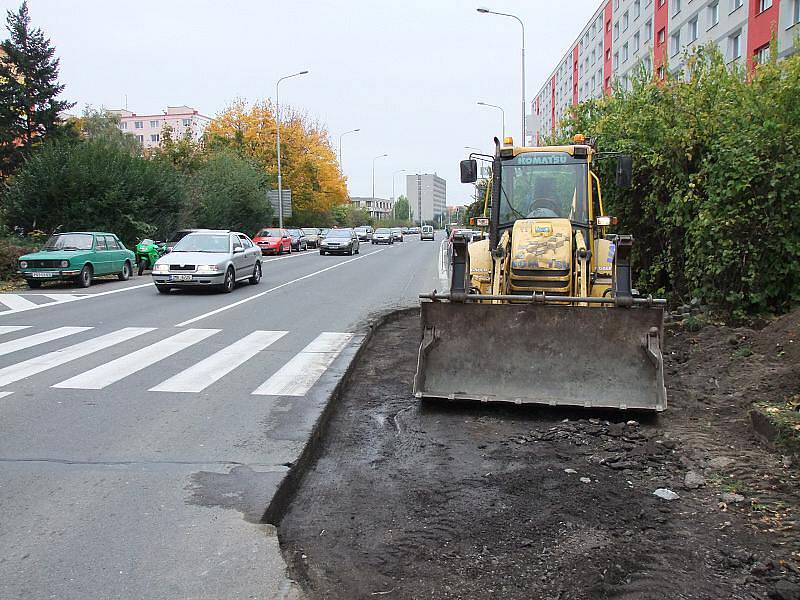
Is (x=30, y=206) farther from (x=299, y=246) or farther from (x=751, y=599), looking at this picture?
(x=751, y=599)

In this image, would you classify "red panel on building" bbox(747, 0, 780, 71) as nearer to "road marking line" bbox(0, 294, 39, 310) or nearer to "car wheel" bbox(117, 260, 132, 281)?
"car wheel" bbox(117, 260, 132, 281)

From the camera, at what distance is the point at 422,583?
3689mm

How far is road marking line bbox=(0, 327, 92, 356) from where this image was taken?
1030 cm

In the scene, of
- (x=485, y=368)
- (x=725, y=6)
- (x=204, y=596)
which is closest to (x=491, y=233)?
(x=485, y=368)

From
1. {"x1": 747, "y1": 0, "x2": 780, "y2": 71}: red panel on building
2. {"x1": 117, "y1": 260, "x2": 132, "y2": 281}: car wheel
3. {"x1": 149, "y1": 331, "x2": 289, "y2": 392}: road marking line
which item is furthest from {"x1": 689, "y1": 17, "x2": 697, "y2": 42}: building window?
{"x1": 149, "y1": 331, "x2": 289, "y2": 392}: road marking line

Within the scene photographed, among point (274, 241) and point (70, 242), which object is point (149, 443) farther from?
point (274, 241)

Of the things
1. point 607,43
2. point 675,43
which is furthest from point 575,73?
point 675,43

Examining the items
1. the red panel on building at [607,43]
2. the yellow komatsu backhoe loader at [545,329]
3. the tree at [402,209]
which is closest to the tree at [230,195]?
the yellow komatsu backhoe loader at [545,329]

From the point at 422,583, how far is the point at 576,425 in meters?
3.25

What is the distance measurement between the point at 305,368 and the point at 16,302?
10706 mm

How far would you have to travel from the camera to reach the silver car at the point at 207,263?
17.4 meters

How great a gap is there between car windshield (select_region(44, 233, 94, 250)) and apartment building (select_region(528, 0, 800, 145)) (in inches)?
560

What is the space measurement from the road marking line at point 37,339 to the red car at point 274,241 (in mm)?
28037

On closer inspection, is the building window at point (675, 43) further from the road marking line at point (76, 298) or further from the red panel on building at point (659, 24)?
the road marking line at point (76, 298)
